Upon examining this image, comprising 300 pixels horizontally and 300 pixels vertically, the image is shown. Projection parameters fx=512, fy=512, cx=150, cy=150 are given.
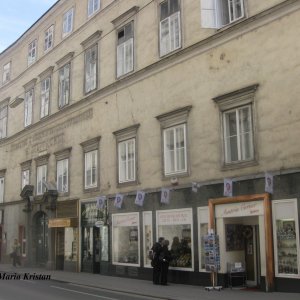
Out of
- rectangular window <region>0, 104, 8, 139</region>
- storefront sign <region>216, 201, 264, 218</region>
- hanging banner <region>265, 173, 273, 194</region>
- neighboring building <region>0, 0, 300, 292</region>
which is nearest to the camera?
hanging banner <region>265, 173, 273, 194</region>

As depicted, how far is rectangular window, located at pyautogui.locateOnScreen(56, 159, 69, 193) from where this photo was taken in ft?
89.1

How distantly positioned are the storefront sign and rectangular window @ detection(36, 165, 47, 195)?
14.8 meters

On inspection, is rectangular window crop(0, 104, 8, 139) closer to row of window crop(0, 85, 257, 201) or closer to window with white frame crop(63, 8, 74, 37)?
window with white frame crop(63, 8, 74, 37)

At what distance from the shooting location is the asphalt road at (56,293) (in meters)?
14.5

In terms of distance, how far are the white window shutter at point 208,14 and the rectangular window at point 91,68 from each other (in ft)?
27.6

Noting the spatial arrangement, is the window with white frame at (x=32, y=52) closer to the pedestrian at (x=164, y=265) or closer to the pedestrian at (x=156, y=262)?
the pedestrian at (x=156, y=262)

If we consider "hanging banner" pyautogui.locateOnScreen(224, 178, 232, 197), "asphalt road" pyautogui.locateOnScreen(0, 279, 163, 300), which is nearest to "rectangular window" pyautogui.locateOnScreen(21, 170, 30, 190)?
"asphalt road" pyautogui.locateOnScreen(0, 279, 163, 300)

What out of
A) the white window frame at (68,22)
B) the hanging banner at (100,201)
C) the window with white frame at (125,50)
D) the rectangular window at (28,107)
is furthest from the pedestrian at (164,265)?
the rectangular window at (28,107)

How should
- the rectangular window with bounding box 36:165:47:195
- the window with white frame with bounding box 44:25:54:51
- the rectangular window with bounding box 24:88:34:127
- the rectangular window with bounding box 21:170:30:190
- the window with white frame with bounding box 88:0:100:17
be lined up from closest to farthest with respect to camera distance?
the window with white frame with bounding box 88:0:100:17, the rectangular window with bounding box 36:165:47:195, the window with white frame with bounding box 44:25:54:51, the rectangular window with bounding box 21:170:30:190, the rectangular window with bounding box 24:88:34:127

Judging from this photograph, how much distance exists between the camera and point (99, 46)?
83.5 feet

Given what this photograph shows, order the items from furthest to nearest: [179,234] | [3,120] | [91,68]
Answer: [3,120]
[91,68]
[179,234]

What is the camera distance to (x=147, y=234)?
67.4ft

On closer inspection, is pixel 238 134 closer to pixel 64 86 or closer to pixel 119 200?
pixel 119 200

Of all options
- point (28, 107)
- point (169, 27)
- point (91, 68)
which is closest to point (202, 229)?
point (169, 27)
